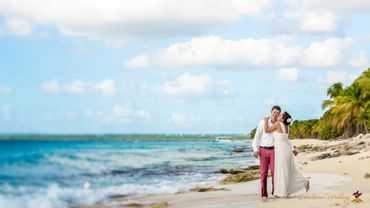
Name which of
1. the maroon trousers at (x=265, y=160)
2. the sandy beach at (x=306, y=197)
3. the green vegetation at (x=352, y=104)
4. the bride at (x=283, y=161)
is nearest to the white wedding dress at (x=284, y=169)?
the bride at (x=283, y=161)

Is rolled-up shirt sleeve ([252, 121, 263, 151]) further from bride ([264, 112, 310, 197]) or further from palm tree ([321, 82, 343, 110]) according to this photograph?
palm tree ([321, 82, 343, 110])

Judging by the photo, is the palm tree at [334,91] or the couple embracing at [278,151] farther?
the palm tree at [334,91]

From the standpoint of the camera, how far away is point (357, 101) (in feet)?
195

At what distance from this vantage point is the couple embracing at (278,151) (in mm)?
10281

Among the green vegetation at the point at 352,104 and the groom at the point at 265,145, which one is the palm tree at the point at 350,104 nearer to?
the green vegetation at the point at 352,104

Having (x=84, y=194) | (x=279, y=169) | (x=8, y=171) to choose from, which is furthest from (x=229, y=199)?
(x=8, y=171)

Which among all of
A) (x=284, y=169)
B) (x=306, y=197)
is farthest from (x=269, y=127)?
(x=306, y=197)

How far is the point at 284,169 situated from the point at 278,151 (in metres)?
→ 0.38

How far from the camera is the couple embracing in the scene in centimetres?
1028

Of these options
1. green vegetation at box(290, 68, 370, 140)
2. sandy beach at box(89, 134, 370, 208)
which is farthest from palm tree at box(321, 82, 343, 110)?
sandy beach at box(89, 134, 370, 208)

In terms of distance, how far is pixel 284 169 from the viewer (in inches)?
410

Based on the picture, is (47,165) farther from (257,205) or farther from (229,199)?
(257,205)

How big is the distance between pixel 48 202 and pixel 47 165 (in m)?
12.1

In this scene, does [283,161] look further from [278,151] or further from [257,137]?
[257,137]
